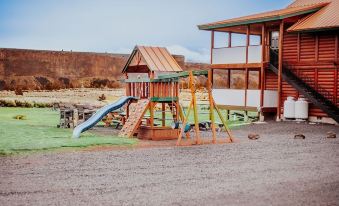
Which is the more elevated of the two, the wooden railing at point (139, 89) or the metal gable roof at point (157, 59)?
the metal gable roof at point (157, 59)

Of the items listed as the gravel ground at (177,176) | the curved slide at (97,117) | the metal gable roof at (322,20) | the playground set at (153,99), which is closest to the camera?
the gravel ground at (177,176)

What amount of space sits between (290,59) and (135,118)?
12.6 metres

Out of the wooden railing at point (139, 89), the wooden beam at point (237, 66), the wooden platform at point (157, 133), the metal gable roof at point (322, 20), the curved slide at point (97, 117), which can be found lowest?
the wooden platform at point (157, 133)

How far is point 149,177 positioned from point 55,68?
230 feet

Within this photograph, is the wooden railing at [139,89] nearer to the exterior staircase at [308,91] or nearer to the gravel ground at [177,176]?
the gravel ground at [177,176]

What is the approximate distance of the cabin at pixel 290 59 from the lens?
29031 mm

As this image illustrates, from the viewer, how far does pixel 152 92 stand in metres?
22.8

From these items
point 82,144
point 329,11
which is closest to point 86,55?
point 329,11

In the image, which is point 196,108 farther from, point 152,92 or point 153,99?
point 152,92

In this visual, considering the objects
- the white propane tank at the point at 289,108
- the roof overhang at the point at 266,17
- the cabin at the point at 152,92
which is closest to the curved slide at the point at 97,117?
the cabin at the point at 152,92

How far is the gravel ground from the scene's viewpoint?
10.3 m

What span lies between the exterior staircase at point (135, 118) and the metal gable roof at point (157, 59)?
1.62 meters

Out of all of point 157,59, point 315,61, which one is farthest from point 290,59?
point 157,59

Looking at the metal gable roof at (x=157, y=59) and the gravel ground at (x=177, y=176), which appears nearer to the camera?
the gravel ground at (x=177, y=176)
